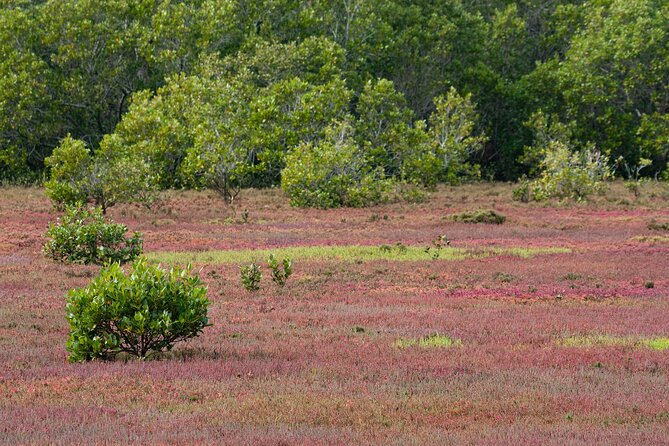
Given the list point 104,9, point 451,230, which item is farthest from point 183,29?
point 451,230

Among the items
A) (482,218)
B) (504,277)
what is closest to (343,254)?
(504,277)

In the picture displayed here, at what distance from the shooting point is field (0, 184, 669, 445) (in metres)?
9.71

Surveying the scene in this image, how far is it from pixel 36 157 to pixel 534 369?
51.0 m

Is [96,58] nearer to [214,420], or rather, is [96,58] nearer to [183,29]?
[183,29]

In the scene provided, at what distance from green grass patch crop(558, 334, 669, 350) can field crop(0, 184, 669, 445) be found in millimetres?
58

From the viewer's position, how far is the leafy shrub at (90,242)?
24.7m

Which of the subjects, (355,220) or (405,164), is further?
A: (405,164)

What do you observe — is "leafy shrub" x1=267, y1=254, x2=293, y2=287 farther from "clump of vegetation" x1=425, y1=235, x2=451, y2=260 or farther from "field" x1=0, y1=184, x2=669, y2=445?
"clump of vegetation" x1=425, y1=235, x2=451, y2=260

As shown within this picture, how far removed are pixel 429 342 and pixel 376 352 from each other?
116 cm

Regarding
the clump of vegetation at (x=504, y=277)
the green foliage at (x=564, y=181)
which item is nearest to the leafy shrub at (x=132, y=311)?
the clump of vegetation at (x=504, y=277)

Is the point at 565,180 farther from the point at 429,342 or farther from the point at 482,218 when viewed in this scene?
the point at 429,342

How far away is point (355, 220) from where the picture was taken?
3788 cm

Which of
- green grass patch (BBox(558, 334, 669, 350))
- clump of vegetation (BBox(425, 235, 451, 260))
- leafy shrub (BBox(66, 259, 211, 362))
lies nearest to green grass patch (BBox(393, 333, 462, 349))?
green grass patch (BBox(558, 334, 669, 350))

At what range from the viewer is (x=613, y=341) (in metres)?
14.7
